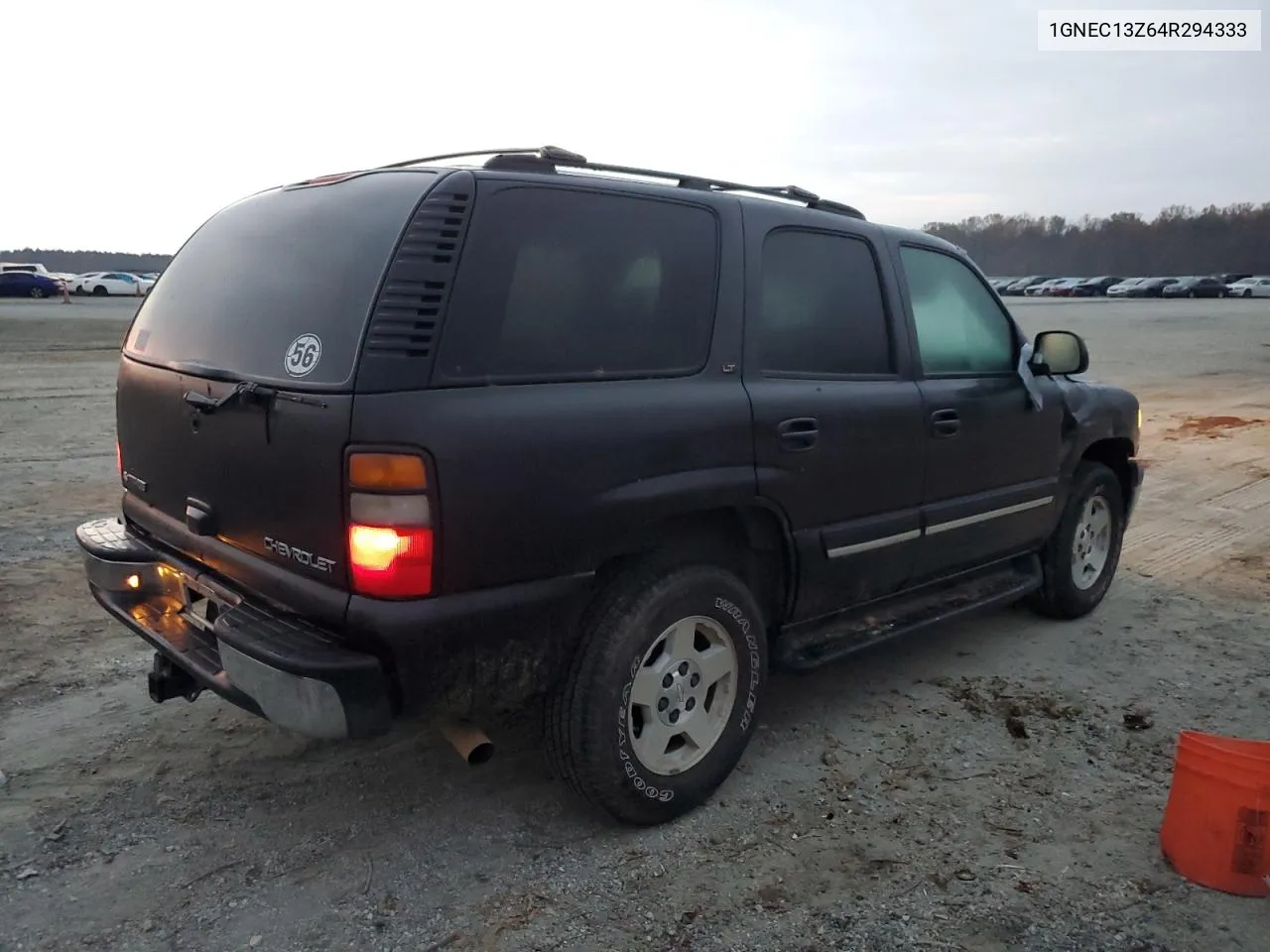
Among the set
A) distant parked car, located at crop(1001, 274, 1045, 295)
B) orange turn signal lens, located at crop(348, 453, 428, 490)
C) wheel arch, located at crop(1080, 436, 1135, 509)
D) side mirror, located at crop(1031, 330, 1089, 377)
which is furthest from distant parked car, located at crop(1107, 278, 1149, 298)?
orange turn signal lens, located at crop(348, 453, 428, 490)

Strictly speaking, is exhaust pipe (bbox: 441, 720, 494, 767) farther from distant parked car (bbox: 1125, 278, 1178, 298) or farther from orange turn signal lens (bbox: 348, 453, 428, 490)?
distant parked car (bbox: 1125, 278, 1178, 298)

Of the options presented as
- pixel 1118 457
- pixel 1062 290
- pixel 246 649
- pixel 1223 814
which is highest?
pixel 1062 290

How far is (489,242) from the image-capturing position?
2.79 meters

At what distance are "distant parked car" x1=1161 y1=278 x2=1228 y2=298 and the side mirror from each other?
206ft

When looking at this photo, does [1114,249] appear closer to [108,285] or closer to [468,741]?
[108,285]

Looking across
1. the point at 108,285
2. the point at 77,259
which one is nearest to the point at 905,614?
the point at 108,285

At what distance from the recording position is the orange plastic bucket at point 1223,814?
112 inches

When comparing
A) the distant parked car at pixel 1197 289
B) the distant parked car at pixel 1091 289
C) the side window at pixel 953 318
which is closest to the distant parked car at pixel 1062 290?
the distant parked car at pixel 1091 289

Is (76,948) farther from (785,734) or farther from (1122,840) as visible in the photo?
(1122,840)

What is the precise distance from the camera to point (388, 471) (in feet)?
8.41

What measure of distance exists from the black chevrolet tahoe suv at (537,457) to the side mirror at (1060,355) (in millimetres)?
784

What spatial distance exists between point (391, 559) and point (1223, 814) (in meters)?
2.44

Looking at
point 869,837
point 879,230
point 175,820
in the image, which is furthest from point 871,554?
point 175,820

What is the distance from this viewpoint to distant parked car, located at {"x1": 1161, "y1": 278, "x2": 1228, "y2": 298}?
5847cm
